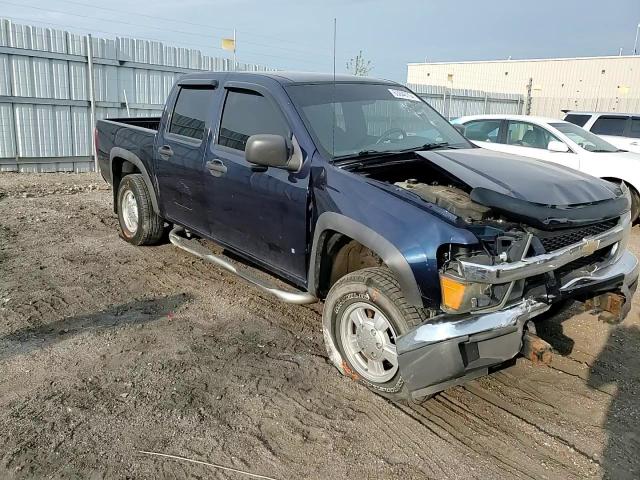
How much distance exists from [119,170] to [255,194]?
3.18 m

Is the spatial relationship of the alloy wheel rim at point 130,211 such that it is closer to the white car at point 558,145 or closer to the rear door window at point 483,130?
the white car at point 558,145

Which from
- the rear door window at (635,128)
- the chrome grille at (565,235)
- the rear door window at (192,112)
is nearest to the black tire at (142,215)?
the rear door window at (192,112)

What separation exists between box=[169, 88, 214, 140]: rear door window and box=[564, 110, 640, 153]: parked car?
974 centimetres

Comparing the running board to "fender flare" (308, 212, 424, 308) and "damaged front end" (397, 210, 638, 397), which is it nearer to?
"fender flare" (308, 212, 424, 308)

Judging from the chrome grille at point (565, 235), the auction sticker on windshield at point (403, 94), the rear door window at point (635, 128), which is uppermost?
the auction sticker on windshield at point (403, 94)

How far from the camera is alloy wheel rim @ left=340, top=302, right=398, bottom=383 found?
336 cm

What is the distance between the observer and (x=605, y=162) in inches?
342

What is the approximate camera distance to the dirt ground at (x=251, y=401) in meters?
2.88

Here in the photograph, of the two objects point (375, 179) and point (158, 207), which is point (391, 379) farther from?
point (158, 207)

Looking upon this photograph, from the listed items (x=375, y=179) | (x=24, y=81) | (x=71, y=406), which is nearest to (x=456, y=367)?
(x=375, y=179)

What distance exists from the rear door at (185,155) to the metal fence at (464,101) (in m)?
14.0

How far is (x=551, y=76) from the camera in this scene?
37781mm

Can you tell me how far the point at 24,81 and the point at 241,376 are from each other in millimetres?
9844

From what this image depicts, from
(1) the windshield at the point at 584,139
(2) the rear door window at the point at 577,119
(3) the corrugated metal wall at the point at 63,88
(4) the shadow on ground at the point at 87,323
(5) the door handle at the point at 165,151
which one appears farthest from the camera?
(2) the rear door window at the point at 577,119
